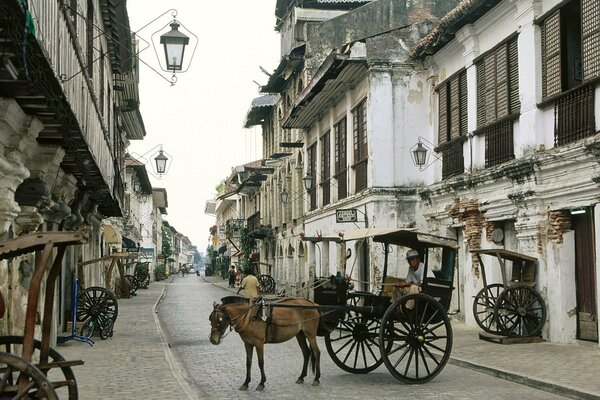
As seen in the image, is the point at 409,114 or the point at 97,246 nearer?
the point at 409,114

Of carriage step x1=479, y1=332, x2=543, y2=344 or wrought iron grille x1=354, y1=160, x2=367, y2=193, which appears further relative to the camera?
wrought iron grille x1=354, y1=160, x2=367, y2=193

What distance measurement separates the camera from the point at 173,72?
12.3 metres

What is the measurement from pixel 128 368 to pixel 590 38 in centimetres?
856

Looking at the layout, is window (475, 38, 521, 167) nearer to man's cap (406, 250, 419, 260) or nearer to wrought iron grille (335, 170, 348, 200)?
man's cap (406, 250, 419, 260)

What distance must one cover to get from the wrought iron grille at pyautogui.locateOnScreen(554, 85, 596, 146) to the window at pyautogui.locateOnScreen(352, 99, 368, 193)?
27.0ft

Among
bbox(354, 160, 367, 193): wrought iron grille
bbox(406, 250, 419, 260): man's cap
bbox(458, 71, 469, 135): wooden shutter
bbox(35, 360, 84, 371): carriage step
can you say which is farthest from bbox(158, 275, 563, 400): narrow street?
bbox(354, 160, 367, 193): wrought iron grille

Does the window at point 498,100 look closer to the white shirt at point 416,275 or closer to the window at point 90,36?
the white shirt at point 416,275

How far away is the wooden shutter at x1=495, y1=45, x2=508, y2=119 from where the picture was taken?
1602 centimetres

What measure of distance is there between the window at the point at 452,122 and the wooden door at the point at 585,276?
4609 millimetres

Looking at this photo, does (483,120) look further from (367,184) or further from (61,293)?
(61,293)

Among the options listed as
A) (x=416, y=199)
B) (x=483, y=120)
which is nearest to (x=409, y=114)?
(x=416, y=199)

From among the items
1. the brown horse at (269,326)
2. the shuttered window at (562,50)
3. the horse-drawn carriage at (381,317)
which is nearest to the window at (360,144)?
the shuttered window at (562,50)

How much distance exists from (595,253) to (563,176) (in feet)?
4.49

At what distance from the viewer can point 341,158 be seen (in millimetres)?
25203
